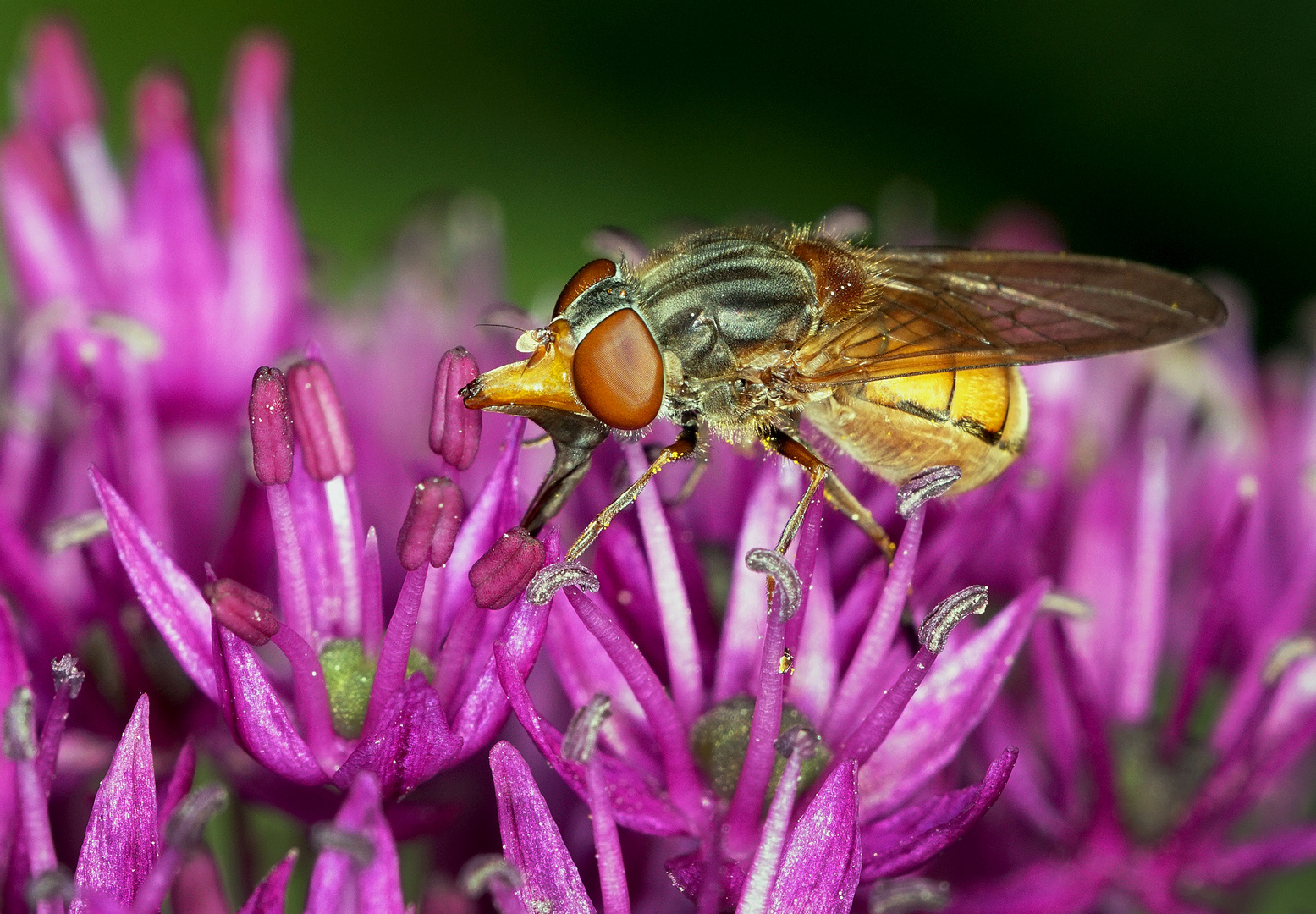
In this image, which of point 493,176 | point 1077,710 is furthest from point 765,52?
point 1077,710

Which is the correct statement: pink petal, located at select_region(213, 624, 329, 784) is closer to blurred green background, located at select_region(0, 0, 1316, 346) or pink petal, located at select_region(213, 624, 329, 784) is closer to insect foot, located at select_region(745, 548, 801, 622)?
insect foot, located at select_region(745, 548, 801, 622)

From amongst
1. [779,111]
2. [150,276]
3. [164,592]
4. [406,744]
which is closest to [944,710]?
[406,744]

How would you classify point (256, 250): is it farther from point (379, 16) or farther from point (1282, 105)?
point (1282, 105)

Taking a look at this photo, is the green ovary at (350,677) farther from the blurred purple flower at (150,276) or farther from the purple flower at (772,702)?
the blurred purple flower at (150,276)

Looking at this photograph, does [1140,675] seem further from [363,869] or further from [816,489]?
[363,869]

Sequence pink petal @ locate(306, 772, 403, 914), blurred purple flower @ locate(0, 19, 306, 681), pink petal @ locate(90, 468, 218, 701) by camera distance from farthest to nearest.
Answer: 1. blurred purple flower @ locate(0, 19, 306, 681)
2. pink petal @ locate(90, 468, 218, 701)
3. pink petal @ locate(306, 772, 403, 914)

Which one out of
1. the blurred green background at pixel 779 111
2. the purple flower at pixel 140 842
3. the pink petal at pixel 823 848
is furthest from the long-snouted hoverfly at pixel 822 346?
the blurred green background at pixel 779 111

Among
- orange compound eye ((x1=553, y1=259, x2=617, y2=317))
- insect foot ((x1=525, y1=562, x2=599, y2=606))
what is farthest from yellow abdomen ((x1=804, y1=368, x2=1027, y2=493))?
insect foot ((x1=525, y1=562, x2=599, y2=606))
